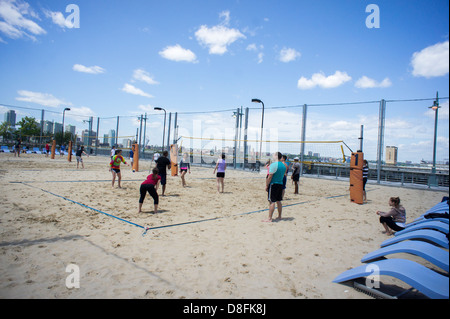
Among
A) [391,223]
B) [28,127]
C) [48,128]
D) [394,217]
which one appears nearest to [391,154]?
[394,217]

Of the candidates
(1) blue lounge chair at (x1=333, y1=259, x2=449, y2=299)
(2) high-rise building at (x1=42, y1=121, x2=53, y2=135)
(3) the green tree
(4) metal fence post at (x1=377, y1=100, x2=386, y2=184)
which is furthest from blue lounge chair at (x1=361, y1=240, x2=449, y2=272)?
(3) the green tree

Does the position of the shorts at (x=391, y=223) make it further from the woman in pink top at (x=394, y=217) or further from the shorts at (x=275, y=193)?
the shorts at (x=275, y=193)

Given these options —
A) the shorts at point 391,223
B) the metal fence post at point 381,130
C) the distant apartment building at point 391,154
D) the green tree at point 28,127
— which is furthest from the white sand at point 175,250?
the green tree at point 28,127

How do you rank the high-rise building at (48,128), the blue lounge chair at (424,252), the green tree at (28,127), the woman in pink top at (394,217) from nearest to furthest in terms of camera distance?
→ 1. the blue lounge chair at (424,252)
2. the woman in pink top at (394,217)
3. the high-rise building at (48,128)
4. the green tree at (28,127)

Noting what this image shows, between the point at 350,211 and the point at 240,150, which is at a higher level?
the point at 240,150

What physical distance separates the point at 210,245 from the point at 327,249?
A: 1.85 meters

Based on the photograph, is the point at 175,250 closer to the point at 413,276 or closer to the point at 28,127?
the point at 413,276

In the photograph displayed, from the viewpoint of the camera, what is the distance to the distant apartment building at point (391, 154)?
1267 cm

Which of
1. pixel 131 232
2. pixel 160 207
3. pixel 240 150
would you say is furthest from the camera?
pixel 240 150

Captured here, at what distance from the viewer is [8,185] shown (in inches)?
289

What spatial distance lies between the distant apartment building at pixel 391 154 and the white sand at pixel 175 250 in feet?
27.1
